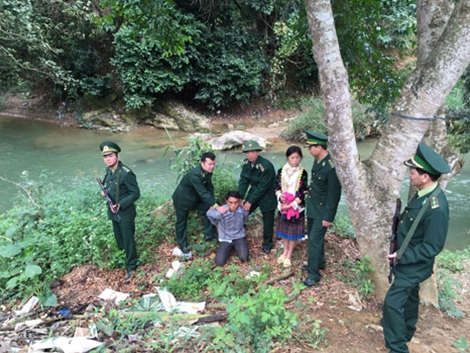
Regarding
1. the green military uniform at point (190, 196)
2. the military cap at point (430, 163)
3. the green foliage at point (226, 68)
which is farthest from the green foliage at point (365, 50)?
the green foliage at point (226, 68)

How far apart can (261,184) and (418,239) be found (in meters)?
2.21

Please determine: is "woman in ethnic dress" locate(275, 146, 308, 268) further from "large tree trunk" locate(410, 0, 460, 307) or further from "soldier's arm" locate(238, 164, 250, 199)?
"large tree trunk" locate(410, 0, 460, 307)

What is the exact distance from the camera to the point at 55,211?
5773mm

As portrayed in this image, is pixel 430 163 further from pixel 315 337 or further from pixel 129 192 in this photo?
pixel 129 192

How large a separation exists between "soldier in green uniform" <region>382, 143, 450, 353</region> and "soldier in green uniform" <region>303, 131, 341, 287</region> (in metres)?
0.94

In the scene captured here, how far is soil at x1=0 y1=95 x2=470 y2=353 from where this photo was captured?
325 cm

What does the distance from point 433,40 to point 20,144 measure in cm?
1451

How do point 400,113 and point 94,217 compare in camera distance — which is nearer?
point 400,113

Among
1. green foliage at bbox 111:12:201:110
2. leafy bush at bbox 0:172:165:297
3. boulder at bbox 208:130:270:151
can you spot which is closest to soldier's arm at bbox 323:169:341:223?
leafy bush at bbox 0:172:165:297

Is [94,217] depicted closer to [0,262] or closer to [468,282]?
[0,262]

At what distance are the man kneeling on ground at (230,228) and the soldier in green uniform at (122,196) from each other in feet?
3.35

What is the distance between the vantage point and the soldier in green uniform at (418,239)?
2820mm

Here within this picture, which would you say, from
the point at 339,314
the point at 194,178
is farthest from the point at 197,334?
the point at 194,178

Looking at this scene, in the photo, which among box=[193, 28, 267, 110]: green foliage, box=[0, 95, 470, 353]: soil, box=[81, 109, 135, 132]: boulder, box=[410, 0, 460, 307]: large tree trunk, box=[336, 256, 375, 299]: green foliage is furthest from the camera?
box=[193, 28, 267, 110]: green foliage
